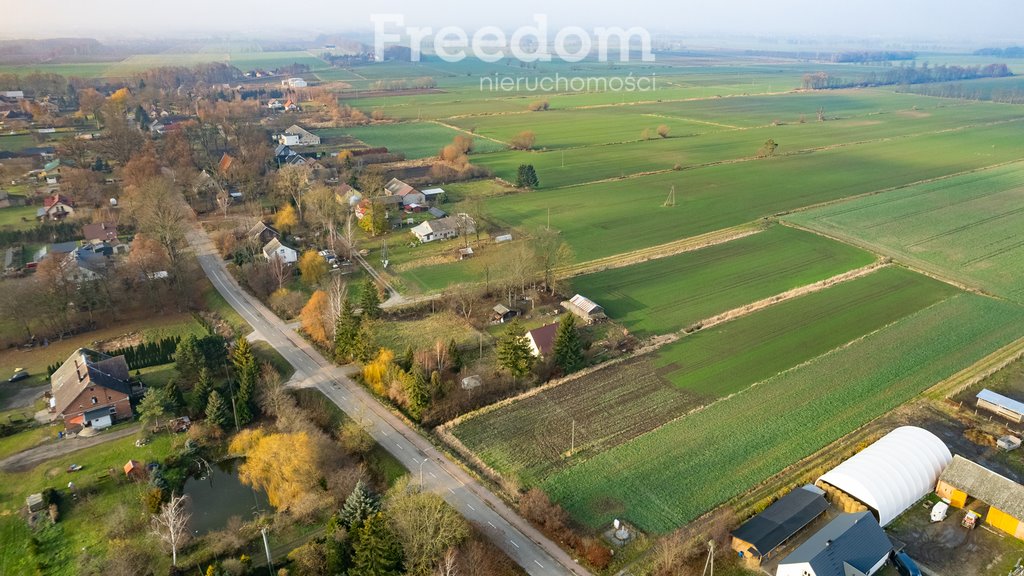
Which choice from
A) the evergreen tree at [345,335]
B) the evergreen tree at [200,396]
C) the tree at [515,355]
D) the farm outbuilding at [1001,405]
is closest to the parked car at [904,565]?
the farm outbuilding at [1001,405]

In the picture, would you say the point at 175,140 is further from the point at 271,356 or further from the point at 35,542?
the point at 35,542

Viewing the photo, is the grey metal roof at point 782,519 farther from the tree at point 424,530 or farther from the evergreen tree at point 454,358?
the evergreen tree at point 454,358

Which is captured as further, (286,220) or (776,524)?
(286,220)

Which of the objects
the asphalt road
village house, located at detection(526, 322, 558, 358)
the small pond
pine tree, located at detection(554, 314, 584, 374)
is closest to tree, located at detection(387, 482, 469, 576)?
the asphalt road

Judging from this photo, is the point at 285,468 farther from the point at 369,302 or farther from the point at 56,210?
the point at 56,210

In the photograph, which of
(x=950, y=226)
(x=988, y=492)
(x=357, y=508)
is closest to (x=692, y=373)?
(x=988, y=492)

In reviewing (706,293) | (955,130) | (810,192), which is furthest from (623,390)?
(955,130)
